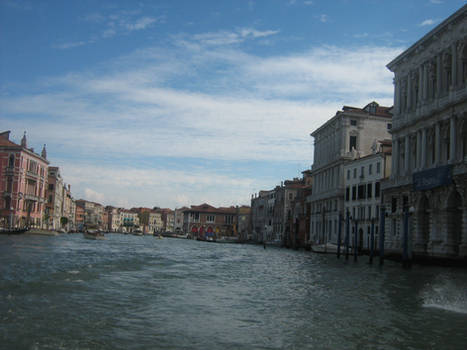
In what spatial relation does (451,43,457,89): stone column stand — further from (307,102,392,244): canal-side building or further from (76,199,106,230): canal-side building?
(76,199,106,230): canal-side building

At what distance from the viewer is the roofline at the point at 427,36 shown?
34562 millimetres

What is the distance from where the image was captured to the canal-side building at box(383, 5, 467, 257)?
3412cm

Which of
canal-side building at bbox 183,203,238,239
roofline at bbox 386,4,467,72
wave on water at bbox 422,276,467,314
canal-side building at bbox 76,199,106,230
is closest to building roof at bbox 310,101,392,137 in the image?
roofline at bbox 386,4,467,72

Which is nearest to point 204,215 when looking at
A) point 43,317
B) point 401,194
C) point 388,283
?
point 401,194

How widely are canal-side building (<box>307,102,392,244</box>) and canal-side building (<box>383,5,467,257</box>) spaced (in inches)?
749

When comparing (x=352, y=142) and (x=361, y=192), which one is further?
(x=352, y=142)

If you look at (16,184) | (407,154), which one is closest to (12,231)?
(16,184)

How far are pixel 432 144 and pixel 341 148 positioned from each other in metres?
26.5

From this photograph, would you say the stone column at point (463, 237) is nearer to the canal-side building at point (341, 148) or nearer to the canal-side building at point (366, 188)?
the canal-side building at point (366, 188)

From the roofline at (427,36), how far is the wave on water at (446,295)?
19970 millimetres

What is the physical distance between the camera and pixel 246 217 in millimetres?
136500

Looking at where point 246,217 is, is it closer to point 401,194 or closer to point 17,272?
point 401,194

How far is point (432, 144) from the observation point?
127ft

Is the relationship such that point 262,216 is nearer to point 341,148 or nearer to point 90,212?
point 341,148
